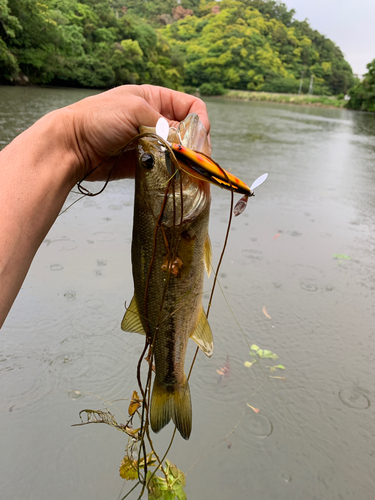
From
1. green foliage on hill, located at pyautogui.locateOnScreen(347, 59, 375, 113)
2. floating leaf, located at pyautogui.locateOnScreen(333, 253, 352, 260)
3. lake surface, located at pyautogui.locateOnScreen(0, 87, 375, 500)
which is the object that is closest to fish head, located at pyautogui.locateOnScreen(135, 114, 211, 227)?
lake surface, located at pyautogui.locateOnScreen(0, 87, 375, 500)

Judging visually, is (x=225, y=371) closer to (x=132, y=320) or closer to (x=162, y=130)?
(x=132, y=320)

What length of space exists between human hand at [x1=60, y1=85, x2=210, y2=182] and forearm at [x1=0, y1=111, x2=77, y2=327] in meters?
0.07

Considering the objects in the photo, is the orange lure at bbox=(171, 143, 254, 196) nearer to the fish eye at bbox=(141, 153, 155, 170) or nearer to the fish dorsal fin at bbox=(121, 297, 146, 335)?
the fish eye at bbox=(141, 153, 155, 170)

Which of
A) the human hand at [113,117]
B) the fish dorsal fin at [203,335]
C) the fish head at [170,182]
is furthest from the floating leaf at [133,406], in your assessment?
the human hand at [113,117]

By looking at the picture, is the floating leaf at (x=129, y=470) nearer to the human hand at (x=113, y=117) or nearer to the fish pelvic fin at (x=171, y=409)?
the fish pelvic fin at (x=171, y=409)

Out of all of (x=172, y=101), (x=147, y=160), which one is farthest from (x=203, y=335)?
(x=172, y=101)

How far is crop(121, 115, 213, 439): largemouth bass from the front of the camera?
148 centimetres

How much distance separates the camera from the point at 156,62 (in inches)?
1935

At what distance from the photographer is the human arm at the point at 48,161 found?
1.41 meters

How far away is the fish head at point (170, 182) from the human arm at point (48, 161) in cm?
16

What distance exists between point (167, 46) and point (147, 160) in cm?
6008

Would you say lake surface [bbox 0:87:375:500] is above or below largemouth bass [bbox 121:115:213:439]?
below

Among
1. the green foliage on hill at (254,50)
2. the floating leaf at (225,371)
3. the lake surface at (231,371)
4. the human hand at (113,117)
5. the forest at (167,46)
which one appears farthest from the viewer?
the green foliage on hill at (254,50)

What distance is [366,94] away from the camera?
150ft
